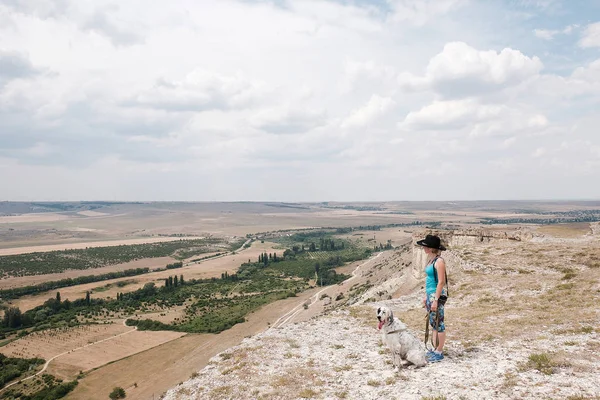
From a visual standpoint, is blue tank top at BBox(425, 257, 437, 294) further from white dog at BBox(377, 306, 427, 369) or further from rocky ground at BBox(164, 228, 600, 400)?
rocky ground at BBox(164, 228, 600, 400)

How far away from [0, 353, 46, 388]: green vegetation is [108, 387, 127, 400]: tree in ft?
61.2

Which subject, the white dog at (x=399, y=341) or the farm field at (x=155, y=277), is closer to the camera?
the white dog at (x=399, y=341)

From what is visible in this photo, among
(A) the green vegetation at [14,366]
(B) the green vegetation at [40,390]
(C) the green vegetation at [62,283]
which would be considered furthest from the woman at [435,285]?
(C) the green vegetation at [62,283]

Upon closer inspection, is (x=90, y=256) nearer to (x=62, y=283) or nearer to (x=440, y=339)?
(x=62, y=283)

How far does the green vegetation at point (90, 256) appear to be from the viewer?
5076 inches

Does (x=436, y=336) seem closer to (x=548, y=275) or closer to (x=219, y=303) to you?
(x=548, y=275)

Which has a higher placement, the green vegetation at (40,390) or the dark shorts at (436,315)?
the dark shorts at (436,315)

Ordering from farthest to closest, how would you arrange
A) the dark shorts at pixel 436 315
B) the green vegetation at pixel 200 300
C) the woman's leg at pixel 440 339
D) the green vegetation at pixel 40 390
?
the green vegetation at pixel 200 300 → the green vegetation at pixel 40 390 → the woman's leg at pixel 440 339 → the dark shorts at pixel 436 315

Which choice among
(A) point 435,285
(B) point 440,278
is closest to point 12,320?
(A) point 435,285

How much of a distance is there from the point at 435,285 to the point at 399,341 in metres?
1.87

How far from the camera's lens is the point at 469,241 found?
41.8 meters

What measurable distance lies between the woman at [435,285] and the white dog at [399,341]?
63cm

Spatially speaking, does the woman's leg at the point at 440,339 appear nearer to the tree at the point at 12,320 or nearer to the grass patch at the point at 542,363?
the grass patch at the point at 542,363

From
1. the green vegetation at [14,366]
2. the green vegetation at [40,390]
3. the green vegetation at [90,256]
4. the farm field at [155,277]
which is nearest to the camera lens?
the green vegetation at [40,390]
